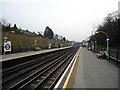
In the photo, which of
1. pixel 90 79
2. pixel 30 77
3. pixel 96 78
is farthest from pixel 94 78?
pixel 30 77

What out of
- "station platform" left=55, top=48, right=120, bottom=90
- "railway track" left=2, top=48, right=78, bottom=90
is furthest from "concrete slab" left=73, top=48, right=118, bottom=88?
"railway track" left=2, top=48, right=78, bottom=90

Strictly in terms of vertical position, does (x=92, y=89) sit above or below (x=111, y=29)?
below

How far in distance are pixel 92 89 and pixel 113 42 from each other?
39389 mm

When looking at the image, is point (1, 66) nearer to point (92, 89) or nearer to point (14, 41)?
point (92, 89)

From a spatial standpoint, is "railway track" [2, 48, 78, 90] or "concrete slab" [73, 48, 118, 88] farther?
"railway track" [2, 48, 78, 90]

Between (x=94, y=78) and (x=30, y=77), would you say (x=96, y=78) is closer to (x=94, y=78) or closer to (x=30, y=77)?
(x=94, y=78)

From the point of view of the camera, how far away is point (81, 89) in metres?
6.03

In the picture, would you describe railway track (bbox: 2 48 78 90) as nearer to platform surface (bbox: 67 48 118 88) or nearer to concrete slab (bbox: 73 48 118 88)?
platform surface (bbox: 67 48 118 88)

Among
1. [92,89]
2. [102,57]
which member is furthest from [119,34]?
[92,89]

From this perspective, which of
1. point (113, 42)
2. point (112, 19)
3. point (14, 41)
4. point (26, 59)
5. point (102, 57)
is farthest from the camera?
point (112, 19)

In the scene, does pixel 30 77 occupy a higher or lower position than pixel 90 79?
lower

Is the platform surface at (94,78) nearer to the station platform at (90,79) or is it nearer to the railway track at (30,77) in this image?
the station platform at (90,79)

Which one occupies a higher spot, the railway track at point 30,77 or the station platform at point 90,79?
the station platform at point 90,79

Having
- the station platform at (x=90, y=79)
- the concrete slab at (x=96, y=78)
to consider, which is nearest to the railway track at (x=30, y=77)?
the station platform at (x=90, y=79)
